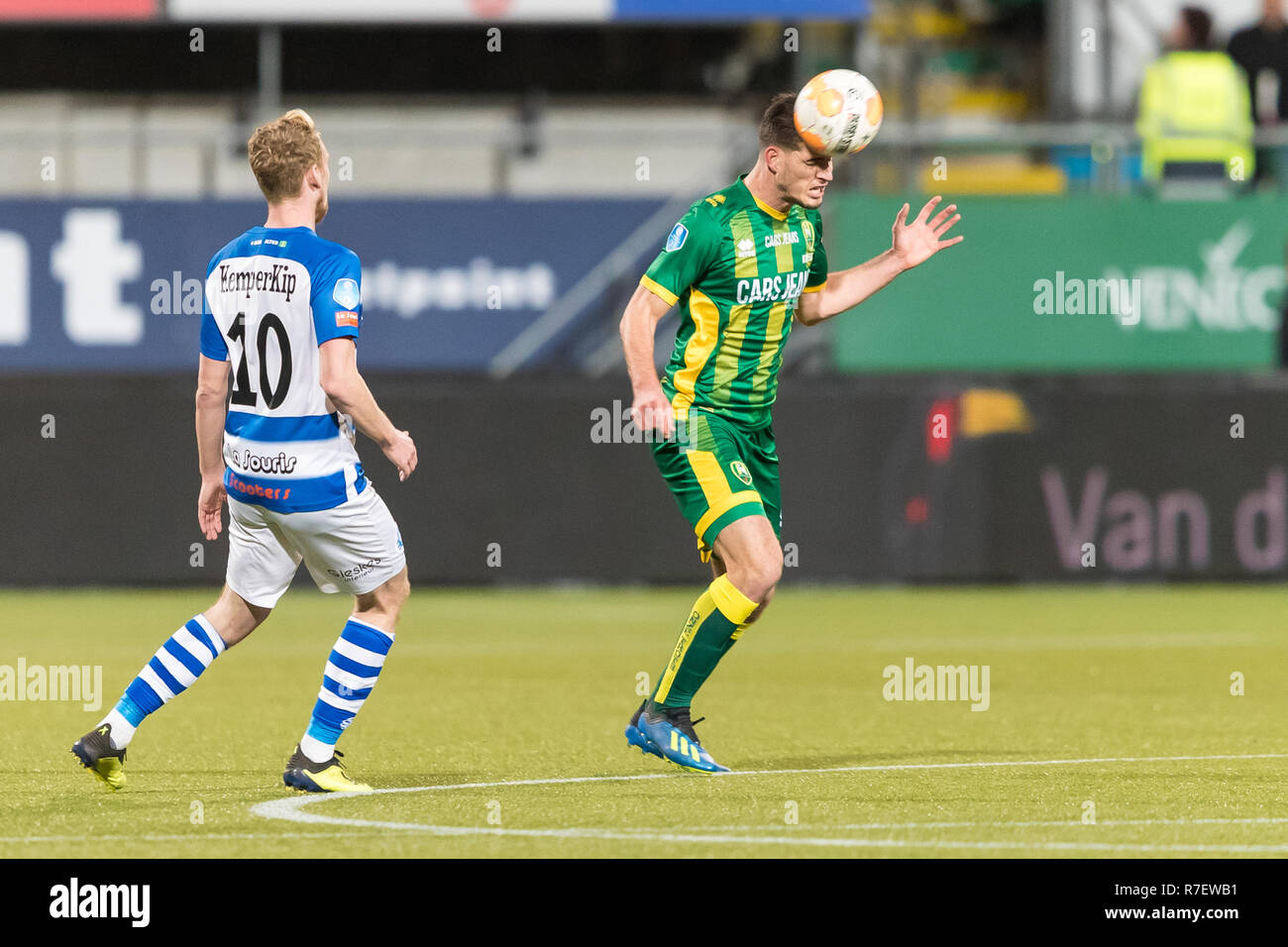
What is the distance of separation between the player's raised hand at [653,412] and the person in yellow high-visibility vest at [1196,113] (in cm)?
1118

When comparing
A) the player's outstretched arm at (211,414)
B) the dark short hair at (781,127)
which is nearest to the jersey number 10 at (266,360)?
the player's outstretched arm at (211,414)

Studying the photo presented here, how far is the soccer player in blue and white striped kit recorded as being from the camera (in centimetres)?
739

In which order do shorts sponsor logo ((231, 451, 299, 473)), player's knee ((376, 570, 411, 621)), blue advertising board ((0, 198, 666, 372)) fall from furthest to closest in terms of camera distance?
1. blue advertising board ((0, 198, 666, 372))
2. player's knee ((376, 570, 411, 621))
3. shorts sponsor logo ((231, 451, 299, 473))

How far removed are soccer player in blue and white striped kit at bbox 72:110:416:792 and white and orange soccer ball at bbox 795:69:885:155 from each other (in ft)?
5.96

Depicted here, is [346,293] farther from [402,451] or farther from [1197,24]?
[1197,24]

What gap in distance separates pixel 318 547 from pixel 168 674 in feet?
2.36

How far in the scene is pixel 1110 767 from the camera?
8.45 meters

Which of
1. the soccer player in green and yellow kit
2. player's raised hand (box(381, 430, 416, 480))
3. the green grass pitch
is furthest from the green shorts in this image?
player's raised hand (box(381, 430, 416, 480))

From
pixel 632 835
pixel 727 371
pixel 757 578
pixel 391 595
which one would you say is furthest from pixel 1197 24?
pixel 632 835

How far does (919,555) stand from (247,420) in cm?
1067

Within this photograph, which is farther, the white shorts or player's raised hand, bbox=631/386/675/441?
player's raised hand, bbox=631/386/675/441

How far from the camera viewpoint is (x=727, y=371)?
8.53 metres

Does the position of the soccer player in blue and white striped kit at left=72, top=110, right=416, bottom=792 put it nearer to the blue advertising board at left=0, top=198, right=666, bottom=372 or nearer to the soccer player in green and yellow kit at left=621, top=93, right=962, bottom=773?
the soccer player in green and yellow kit at left=621, top=93, right=962, bottom=773

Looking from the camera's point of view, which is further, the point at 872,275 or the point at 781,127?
the point at 872,275
